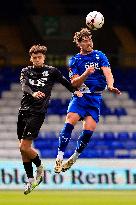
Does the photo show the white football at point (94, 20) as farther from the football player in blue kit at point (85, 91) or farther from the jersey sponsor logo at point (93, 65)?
the jersey sponsor logo at point (93, 65)

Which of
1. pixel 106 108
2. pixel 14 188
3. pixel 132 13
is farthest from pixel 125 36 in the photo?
pixel 14 188

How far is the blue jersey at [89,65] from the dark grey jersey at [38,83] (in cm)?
40

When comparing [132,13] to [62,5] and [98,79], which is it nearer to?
[62,5]

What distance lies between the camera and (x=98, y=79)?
13.7 metres

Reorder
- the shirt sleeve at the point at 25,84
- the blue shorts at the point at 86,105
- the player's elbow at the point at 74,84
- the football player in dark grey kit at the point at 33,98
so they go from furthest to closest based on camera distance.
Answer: the blue shorts at the point at 86,105 → the player's elbow at the point at 74,84 → the football player in dark grey kit at the point at 33,98 → the shirt sleeve at the point at 25,84

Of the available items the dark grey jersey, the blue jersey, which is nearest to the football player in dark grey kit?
the dark grey jersey

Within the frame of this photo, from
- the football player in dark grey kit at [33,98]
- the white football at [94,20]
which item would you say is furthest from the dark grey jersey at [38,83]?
the white football at [94,20]

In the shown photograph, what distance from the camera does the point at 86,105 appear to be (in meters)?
13.7
